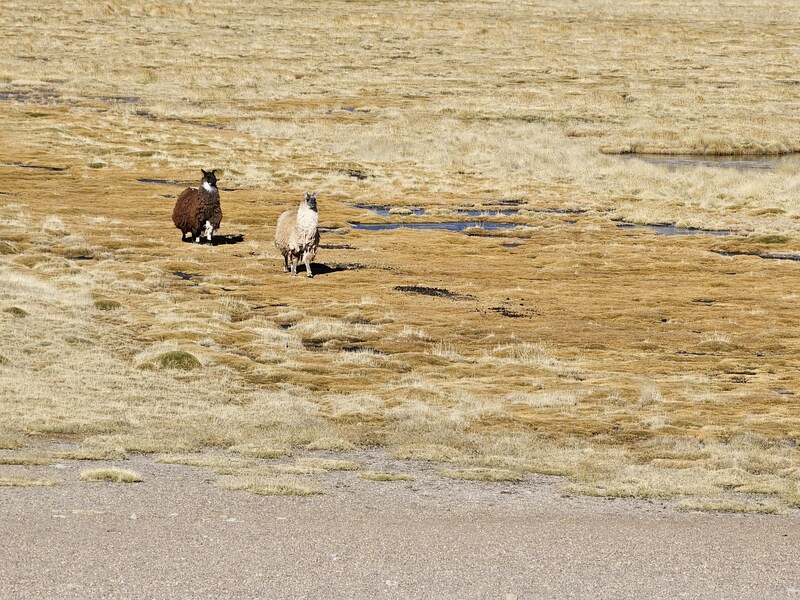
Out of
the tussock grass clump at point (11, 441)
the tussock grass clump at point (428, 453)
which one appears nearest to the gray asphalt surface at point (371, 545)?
the tussock grass clump at point (11, 441)

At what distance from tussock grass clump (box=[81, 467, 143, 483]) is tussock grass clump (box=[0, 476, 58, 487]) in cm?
53

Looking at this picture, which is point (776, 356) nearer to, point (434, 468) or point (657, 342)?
point (657, 342)

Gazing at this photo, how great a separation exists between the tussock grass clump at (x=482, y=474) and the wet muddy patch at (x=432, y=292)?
65.4 ft

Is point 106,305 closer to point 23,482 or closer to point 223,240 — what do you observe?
point 223,240

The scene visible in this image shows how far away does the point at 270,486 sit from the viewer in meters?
15.6

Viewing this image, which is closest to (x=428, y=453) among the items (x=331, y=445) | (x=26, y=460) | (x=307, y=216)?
(x=331, y=445)

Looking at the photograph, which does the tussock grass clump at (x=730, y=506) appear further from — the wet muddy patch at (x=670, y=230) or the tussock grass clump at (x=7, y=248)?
the wet muddy patch at (x=670, y=230)

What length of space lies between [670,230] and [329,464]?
40023 millimetres

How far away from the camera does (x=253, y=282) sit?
124 feet

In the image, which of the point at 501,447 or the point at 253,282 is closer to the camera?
the point at 501,447

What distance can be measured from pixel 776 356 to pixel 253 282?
54.8 ft

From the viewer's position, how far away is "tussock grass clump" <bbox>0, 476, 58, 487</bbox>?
49.4 ft

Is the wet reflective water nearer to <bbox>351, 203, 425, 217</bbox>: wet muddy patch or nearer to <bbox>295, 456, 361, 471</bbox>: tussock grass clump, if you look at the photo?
<bbox>351, 203, 425, 217</bbox>: wet muddy patch

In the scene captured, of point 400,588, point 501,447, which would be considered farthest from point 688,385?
point 400,588
